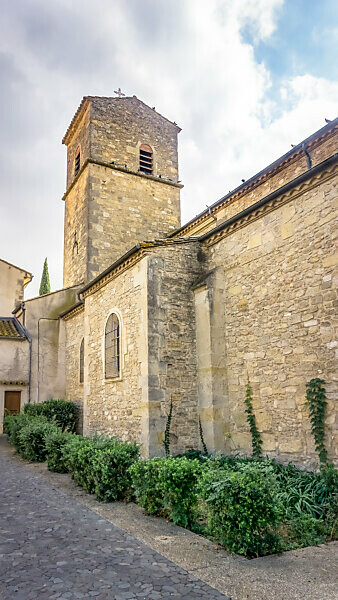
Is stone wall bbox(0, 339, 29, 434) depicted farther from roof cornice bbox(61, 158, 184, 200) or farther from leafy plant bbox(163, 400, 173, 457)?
leafy plant bbox(163, 400, 173, 457)

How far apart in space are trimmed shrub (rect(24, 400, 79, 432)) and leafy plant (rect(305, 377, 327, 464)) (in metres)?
10.1

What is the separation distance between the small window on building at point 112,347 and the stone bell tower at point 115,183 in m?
5.99

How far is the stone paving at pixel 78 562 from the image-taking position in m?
3.75

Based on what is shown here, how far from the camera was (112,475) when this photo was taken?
7379 mm

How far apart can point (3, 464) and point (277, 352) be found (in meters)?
7.69

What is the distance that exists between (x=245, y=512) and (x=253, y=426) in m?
4.19

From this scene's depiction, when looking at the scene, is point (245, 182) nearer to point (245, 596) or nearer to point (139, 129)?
point (139, 129)

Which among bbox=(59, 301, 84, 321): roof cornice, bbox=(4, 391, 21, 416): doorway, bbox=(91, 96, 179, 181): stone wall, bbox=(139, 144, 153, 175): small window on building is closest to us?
bbox=(59, 301, 84, 321): roof cornice

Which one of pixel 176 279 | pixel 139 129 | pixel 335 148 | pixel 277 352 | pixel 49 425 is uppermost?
pixel 139 129

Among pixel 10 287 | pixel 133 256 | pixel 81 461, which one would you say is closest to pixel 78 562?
pixel 81 461

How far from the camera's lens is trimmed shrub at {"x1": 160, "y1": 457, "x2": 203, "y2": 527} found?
228 inches

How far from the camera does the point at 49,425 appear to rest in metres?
11.9

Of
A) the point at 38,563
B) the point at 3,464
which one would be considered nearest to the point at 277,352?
the point at 38,563

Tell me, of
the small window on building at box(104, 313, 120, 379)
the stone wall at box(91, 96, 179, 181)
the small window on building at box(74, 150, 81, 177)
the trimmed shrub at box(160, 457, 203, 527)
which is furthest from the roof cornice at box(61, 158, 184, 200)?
the trimmed shrub at box(160, 457, 203, 527)
